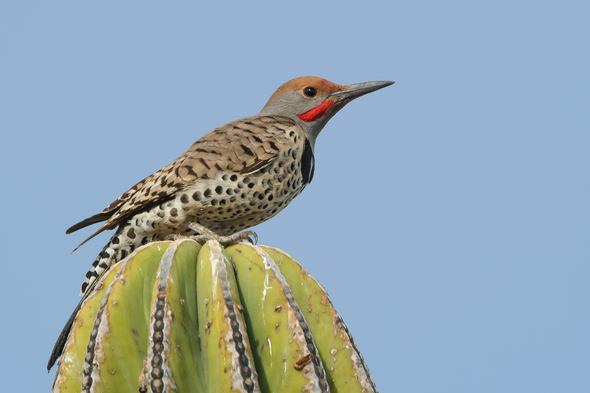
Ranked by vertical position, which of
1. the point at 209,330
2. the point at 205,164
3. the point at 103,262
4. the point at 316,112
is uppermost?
the point at 316,112

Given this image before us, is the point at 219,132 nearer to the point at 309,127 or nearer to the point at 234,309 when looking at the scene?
the point at 309,127

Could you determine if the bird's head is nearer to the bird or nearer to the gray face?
the gray face

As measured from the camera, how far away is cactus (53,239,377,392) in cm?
236

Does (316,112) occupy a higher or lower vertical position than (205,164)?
higher

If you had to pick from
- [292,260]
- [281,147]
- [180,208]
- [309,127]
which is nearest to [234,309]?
[292,260]

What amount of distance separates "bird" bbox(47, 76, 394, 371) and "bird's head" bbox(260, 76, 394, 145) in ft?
1.40

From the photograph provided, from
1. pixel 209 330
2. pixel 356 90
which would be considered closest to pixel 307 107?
pixel 356 90

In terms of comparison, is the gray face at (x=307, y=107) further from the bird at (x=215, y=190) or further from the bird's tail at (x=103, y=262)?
the bird's tail at (x=103, y=262)

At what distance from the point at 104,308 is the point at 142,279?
0.20m

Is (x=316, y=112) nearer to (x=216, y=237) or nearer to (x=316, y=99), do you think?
(x=316, y=99)

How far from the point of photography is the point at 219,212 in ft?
12.9

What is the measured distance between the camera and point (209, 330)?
245 cm

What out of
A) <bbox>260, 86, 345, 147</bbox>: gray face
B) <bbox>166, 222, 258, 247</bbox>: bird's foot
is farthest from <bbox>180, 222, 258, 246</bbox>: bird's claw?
<bbox>260, 86, 345, 147</bbox>: gray face

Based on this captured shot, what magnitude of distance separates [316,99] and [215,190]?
1.41 m
